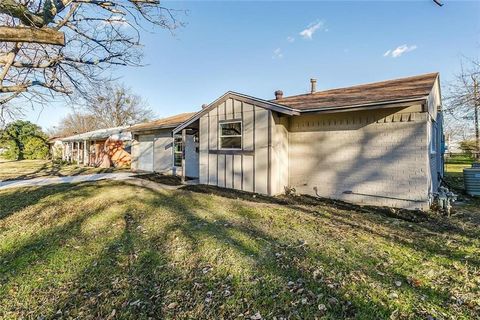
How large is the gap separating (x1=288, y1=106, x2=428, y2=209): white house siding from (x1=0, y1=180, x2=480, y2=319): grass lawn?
1.18 meters

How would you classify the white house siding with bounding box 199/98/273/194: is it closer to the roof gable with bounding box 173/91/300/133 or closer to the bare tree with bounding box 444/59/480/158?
the roof gable with bounding box 173/91/300/133

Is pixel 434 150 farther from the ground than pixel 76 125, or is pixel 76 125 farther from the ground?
pixel 76 125

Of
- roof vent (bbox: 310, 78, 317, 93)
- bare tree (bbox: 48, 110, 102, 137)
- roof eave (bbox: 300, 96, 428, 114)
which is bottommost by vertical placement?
roof eave (bbox: 300, 96, 428, 114)

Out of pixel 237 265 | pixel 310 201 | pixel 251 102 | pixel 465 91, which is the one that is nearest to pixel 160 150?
pixel 251 102

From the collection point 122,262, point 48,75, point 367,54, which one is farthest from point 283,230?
point 367,54

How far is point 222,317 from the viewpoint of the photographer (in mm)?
2879

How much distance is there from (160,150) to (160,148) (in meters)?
0.13

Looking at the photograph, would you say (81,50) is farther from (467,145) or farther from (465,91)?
(467,145)

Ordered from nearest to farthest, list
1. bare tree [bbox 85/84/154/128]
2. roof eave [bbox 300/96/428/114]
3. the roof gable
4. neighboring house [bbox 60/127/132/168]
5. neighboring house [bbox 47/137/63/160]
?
roof eave [bbox 300/96/428/114] → the roof gable → neighboring house [bbox 60/127/132/168] → neighboring house [bbox 47/137/63/160] → bare tree [bbox 85/84/154/128]

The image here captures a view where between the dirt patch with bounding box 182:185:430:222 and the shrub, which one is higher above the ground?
the shrub

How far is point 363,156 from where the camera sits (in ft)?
27.0

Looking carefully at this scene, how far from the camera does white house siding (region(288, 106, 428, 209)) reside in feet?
24.1

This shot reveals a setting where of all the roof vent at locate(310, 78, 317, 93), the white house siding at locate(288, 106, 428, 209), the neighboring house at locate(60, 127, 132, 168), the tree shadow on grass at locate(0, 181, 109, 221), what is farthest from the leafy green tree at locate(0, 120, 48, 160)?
the white house siding at locate(288, 106, 428, 209)

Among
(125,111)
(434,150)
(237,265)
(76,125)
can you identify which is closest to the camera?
(237,265)
